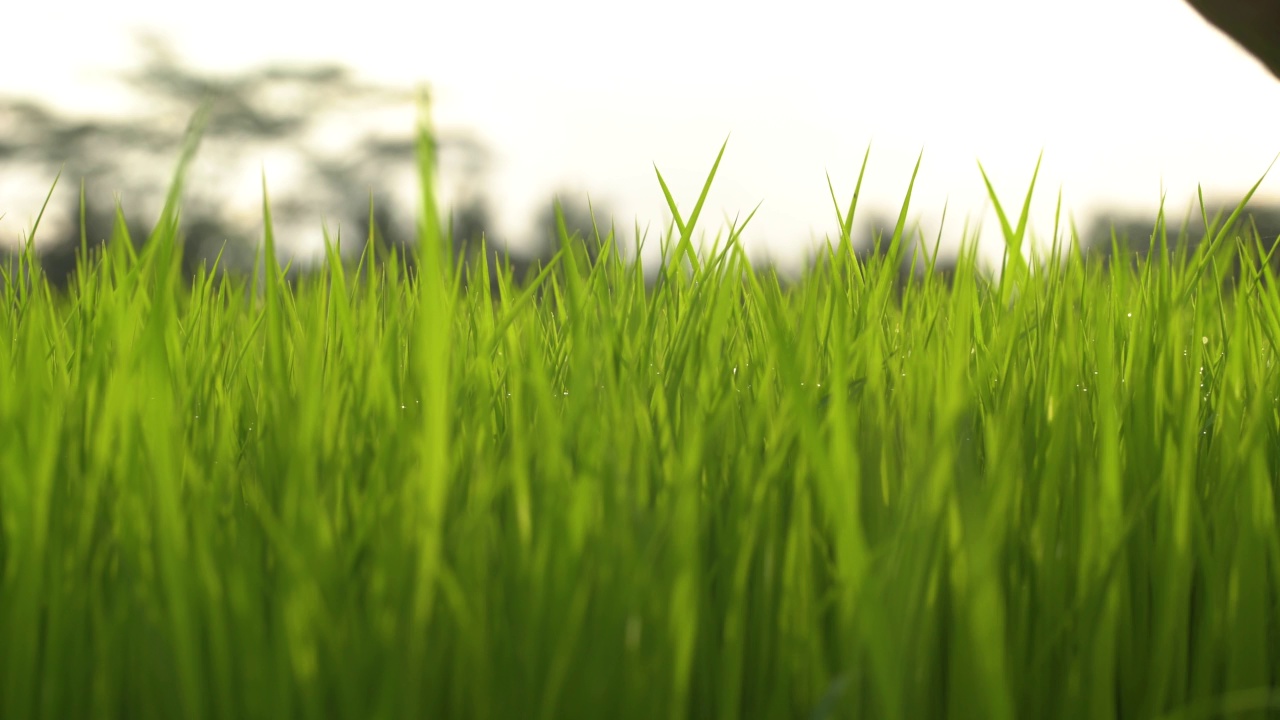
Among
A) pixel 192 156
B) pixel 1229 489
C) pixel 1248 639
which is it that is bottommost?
pixel 1248 639

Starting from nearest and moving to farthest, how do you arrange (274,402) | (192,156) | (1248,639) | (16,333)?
(192,156) → (1248,639) → (274,402) → (16,333)

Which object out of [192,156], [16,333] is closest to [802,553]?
[192,156]

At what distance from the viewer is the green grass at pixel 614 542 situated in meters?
0.50

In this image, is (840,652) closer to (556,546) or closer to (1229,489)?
(556,546)

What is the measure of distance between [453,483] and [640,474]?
0.13 m

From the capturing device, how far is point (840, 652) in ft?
1.88

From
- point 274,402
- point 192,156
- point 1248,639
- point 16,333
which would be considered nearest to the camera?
point 192,156

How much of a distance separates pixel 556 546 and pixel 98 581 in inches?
12.3

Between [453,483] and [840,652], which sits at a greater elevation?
[453,483]

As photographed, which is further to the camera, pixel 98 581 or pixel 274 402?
pixel 274 402

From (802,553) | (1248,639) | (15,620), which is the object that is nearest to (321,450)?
(15,620)

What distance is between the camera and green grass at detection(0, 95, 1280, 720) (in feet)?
1.65

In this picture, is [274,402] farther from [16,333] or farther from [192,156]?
[16,333]

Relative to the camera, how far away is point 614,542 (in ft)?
1.76
